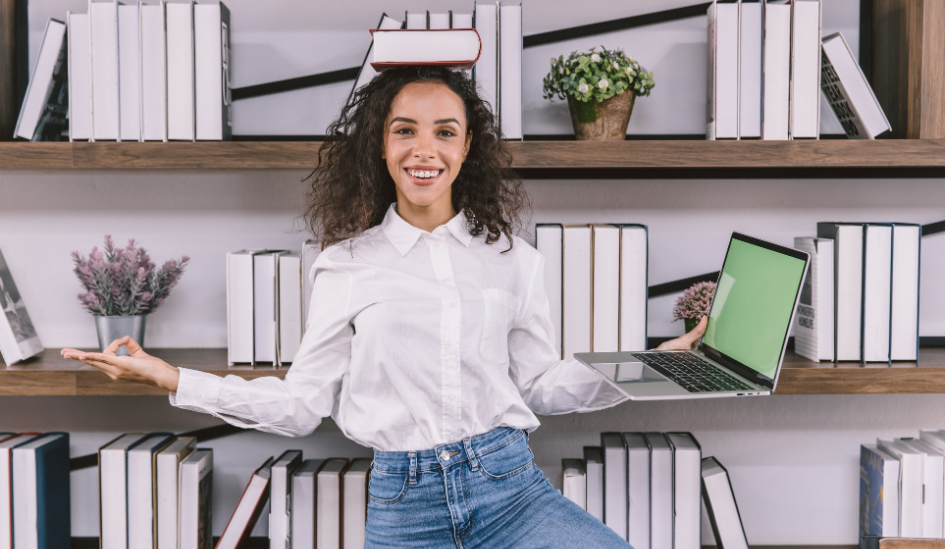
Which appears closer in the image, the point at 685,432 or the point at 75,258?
the point at 75,258

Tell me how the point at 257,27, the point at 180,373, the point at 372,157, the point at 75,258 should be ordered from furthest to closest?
the point at 257,27 < the point at 75,258 < the point at 372,157 < the point at 180,373

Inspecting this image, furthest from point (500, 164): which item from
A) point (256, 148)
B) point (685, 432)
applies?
point (685, 432)

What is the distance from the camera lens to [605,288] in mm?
1352

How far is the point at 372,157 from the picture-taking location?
1.17 m

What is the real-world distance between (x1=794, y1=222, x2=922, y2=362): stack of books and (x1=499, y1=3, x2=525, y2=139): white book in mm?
628

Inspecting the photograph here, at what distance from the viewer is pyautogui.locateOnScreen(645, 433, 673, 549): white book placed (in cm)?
140

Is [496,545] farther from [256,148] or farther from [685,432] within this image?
[256,148]

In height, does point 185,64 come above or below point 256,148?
above

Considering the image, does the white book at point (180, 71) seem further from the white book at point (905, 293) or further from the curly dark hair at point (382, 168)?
the white book at point (905, 293)

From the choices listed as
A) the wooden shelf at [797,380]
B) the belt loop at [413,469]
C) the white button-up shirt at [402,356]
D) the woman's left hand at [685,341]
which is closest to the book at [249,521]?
the wooden shelf at [797,380]

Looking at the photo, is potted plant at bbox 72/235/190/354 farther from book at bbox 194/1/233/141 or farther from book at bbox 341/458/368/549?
book at bbox 341/458/368/549

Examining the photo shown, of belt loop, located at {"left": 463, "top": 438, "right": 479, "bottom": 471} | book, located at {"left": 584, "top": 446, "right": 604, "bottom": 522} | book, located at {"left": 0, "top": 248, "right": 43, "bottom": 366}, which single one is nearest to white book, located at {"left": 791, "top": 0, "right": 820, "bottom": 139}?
book, located at {"left": 584, "top": 446, "right": 604, "bottom": 522}

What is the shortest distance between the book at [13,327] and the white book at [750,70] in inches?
59.2

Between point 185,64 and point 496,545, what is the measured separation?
3.45ft
